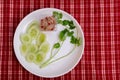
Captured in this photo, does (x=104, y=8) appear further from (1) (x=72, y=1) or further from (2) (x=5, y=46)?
(2) (x=5, y=46)

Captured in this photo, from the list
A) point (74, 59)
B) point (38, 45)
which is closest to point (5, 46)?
point (38, 45)

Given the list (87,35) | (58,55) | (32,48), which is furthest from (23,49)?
(87,35)

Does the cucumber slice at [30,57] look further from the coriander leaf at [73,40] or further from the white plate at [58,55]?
the coriander leaf at [73,40]

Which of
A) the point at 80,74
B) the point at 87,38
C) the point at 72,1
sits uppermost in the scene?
the point at 72,1

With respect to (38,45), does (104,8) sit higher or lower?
higher

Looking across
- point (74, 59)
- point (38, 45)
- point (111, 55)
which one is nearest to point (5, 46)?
point (38, 45)

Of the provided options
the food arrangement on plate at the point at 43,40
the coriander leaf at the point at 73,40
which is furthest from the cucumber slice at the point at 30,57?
the coriander leaf at the point at 73,40
